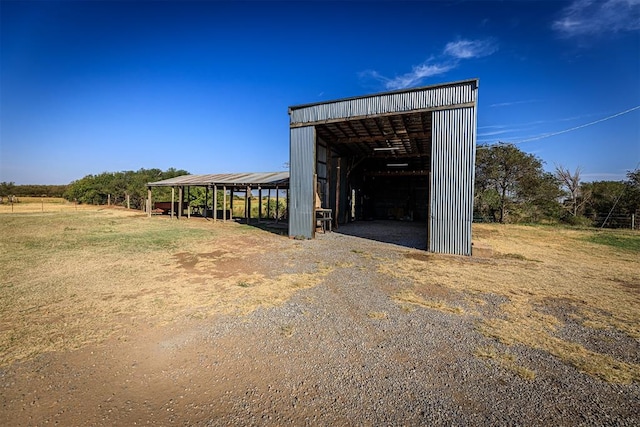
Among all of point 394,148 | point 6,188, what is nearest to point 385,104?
point 394,148

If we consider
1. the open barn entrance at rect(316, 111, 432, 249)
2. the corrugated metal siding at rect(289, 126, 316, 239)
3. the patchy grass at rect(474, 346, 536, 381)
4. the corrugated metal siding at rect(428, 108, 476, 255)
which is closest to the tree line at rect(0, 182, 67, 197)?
the open barn entrance at rect(316, 111, 432, 249)

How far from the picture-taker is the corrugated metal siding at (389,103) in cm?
917

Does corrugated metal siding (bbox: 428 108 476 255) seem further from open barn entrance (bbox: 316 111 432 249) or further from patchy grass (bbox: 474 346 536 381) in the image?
patchy grass (bbox: 474 346 536 381)

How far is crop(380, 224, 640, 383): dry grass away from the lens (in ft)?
11.3

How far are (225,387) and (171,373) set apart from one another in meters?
0.67

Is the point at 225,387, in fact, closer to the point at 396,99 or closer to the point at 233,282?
the point at 233,282

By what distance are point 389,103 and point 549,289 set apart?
7.51 m

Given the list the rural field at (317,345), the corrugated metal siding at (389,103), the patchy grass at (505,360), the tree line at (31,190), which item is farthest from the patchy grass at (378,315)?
the tree line at (31,190)

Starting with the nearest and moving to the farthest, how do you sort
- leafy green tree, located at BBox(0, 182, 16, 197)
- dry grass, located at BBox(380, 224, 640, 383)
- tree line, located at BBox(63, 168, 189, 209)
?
dry grass, located at BBox(380, 224, 640, 383)
tree line, located at BBox(63, 168, 189, 209)
leafy green tree, located at BBox(0, 182, 16, 197)

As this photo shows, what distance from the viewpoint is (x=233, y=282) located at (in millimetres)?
5945

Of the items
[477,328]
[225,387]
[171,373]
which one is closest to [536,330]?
[477,328]

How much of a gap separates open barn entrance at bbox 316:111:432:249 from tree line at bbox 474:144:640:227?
4.81m

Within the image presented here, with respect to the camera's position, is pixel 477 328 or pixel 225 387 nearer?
pixel 225 387

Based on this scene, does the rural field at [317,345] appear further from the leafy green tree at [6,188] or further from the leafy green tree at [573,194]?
the leafy green tree at [6,188]
